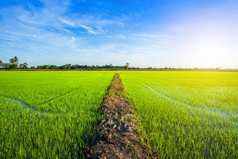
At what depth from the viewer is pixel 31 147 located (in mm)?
2432

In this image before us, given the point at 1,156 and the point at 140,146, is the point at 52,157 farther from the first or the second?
the point at 140,146

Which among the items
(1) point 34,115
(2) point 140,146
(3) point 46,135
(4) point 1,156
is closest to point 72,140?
(3) point 46,135

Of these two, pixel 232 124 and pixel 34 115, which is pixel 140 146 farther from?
pixel 34 115

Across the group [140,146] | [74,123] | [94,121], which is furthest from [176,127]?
[74,123]

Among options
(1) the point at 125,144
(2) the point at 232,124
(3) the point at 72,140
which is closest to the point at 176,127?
(1) the point at 125,144

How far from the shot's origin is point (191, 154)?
2240mm

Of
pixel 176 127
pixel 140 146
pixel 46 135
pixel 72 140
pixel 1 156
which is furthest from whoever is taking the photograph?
pixel 176 127

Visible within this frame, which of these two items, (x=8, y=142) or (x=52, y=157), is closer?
(x=52, y=157)

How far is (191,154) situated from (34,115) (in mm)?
4667

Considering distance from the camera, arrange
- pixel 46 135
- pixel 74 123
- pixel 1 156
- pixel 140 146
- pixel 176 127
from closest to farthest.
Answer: pixel 1 156 < pixel 140 146 < pixel 46 135 < pixel 176 127 < pixel 74 123

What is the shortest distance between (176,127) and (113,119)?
179cm

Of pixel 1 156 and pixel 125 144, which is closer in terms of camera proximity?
pixel 1 156

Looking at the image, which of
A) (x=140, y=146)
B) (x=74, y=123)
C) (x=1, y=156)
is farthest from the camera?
(x=74, y=123)

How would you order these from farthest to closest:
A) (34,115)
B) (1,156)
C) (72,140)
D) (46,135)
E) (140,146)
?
(34,115)
(46,135)
(72,140)
(140,146)
(1,156)
